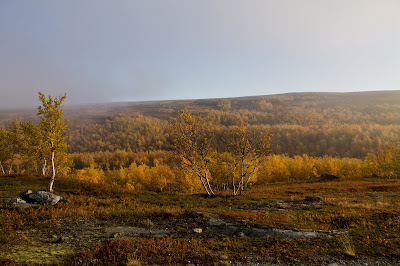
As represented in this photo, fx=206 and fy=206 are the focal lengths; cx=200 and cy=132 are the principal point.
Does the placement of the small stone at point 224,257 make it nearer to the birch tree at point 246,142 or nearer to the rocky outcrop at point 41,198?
the rocky outcrop at point 41,198

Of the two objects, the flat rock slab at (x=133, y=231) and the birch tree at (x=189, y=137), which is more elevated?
the birch tree at (x=189, y=137)

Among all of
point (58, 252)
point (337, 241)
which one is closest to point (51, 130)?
point (58, 252)

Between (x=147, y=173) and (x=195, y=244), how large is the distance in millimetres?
79009

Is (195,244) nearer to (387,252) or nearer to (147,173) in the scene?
(387,252)

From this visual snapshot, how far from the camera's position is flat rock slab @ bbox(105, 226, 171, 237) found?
13.4 meters

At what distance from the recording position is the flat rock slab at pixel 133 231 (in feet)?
43.9

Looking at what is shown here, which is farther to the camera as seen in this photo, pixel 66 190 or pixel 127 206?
pixel 66 190

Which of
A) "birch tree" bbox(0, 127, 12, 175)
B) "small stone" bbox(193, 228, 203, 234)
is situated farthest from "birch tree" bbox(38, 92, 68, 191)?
"birch tree" bbox(0, 127, 12, 175)

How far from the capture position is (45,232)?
1325 cm

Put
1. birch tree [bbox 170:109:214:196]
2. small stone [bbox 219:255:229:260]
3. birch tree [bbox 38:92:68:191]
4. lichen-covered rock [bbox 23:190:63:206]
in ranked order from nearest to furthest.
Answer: small stone [bbox 219:255:229:260]
lichen-covered rock [bbox 23:190:63:206]
birch tree [bbox 38:92:68:191]
birch tree [bbox 170:109:214:196]

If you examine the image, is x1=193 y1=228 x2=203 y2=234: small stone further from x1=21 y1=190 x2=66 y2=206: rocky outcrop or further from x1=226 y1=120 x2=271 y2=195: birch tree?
x1=226 y1=120 x2=271 y2=195: birch tree

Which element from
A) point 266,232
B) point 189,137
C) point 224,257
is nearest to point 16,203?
point 189,137

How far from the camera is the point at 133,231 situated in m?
14.2

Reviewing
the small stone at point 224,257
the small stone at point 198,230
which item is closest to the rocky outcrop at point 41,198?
the small stone at point 198,230
